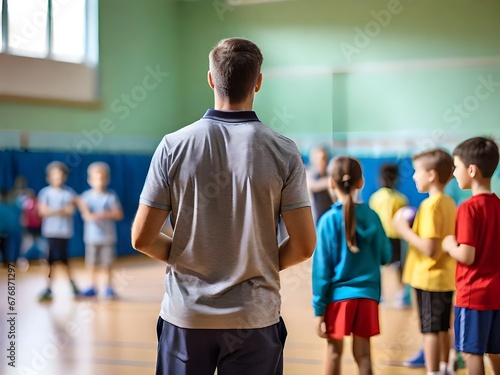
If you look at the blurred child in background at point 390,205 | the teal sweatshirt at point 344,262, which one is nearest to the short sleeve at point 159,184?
the teal sweatshirt at point 344,262

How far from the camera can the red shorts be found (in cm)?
270

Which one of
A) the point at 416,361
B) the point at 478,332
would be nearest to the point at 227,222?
the point at 478,332

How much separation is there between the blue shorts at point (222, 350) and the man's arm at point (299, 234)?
15cm

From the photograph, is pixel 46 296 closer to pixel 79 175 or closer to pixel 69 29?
pixel 79 175

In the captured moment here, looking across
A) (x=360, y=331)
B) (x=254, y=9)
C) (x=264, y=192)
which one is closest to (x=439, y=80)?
(x=254, y=9)

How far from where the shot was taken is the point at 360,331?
107 inches

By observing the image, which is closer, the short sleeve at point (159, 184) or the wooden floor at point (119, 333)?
the short sleeve at point (159, 184)

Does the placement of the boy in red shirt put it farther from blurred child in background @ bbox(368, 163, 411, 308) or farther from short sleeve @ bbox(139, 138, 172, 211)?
blurred child in background @ bbox(368, 163, 411, 308)

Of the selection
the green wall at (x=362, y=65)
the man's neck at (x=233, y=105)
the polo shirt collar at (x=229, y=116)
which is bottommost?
the polo shirt collar at (x=229, y=116)

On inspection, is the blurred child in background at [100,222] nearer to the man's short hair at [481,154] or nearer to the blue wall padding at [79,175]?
the blue wall padding at [79,175]

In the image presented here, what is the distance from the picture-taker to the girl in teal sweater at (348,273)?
271 cm

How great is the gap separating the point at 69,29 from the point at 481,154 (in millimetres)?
5796

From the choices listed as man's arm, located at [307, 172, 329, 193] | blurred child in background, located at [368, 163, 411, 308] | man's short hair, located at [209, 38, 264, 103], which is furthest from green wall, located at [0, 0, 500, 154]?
man's short hair, located at [209, 38, 264, 103]

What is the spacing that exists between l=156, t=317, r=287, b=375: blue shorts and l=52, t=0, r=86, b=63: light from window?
629 cm
